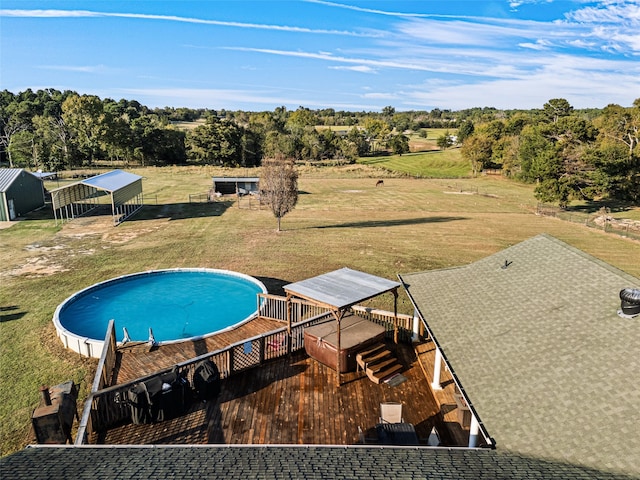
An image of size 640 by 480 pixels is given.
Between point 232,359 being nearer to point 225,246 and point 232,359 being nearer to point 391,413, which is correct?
point 391,413

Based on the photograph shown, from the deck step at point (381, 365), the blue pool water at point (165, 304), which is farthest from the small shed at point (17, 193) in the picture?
the deck step at point (381, 365)

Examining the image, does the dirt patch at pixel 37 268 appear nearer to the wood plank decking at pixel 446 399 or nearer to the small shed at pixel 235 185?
the wood plank decking at pixel 446 399

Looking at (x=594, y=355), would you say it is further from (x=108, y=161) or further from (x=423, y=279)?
(x=108, y=161)

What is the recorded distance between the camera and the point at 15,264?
2495cm

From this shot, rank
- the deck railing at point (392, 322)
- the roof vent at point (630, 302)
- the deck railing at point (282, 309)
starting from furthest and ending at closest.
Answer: the deck railing at point (282, 309)
the deck railing at point (392, 322)
the roof vent at point (630, 302)

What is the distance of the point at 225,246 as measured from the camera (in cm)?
2983

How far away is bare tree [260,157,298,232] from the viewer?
3181 cm

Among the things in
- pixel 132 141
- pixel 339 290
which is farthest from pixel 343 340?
pixel 132 141

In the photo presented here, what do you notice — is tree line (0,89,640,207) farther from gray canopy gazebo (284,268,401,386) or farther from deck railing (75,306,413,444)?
gray canopy gazebo (284,268,401,386)

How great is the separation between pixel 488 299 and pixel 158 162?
90893 mm

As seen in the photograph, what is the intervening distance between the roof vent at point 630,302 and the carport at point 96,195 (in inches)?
1426

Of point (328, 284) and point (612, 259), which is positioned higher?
point (328, 284)

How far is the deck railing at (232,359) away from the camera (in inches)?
391

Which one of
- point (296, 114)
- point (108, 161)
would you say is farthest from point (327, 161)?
point (296, 114)
